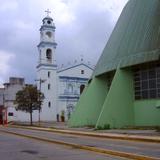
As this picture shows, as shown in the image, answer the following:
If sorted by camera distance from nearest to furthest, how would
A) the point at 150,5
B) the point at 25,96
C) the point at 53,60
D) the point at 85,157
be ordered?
the point at 85,157
the point at 150,5
the point at 25,96
the point at 53,60

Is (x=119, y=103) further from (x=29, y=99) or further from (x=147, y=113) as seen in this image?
(x=29, y=99)

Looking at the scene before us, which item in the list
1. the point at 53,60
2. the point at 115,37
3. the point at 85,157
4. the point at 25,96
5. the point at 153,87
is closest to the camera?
the point at 85,157

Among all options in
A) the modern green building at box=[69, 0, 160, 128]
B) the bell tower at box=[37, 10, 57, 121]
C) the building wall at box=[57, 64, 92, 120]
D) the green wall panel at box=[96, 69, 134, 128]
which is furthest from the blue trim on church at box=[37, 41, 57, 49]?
the green wall panel at box=[96, 69, 134, 128]

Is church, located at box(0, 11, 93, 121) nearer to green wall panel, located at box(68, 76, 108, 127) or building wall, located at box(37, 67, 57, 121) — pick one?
building wall, located at box(37, 67, 57, 121)

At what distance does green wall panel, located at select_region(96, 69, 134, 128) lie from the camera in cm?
4356

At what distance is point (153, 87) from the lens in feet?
140

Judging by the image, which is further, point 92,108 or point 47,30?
point 47,30

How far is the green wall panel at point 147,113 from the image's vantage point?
41.6 m

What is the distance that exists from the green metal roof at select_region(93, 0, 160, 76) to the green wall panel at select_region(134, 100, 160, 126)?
13.4 ft

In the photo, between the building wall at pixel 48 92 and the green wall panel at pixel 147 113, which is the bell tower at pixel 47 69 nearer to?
the building wall at pixel 48 92

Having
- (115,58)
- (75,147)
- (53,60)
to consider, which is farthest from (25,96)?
(75,147)

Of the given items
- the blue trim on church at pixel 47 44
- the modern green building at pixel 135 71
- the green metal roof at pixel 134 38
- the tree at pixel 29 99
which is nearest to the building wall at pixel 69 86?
the blue trim on church at pixel 47 44

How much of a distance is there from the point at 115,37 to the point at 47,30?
41.6 m

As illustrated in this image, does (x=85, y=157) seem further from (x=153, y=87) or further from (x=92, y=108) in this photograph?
(x=92, y=108)
